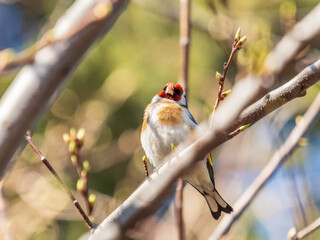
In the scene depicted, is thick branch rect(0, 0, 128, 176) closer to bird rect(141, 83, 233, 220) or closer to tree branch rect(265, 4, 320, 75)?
tree branch rect(265, 4, 320, 75)

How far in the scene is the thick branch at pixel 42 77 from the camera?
103 centimetres

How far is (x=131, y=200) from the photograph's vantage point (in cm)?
137

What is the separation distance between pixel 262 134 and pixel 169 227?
3.37 feet

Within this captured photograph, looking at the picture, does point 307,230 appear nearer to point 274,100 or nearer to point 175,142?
point 274,100

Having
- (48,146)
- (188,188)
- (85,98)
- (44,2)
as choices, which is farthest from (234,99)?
(44,2)

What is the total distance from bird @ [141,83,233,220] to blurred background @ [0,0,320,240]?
0.20 m

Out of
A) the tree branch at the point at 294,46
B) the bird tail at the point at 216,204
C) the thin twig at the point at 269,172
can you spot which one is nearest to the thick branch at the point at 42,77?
the tree branch at the point at 294,46

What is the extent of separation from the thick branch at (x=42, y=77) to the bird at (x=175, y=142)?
1.35 meters

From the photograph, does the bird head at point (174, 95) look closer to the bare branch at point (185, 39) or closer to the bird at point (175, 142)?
the bird at point (175, 142)

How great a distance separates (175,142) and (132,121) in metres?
2.45

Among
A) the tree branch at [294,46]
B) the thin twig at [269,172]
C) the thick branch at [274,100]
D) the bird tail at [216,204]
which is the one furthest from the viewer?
the bird tail at [216,204]

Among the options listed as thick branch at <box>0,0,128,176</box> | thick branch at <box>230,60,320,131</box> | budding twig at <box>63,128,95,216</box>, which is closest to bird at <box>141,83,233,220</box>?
budding twig at <box>63,128,95,216</box>

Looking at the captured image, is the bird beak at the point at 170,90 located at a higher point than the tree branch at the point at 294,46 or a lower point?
lower

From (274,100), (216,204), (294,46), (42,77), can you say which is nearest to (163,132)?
(216,204)
